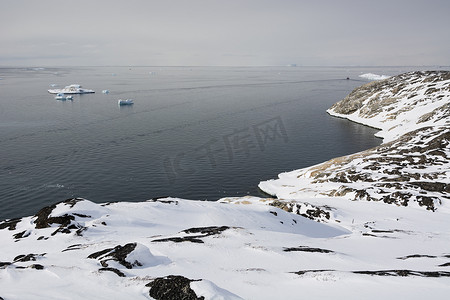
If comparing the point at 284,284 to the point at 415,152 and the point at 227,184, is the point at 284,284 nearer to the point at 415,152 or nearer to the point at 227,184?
the point at 227,184

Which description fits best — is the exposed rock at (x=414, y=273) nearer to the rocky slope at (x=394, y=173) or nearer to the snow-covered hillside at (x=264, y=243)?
the snow-covered hillside at (x=264, y=243)

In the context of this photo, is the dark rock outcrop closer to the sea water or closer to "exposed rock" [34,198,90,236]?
"exposed rock" [34,198,90,236]

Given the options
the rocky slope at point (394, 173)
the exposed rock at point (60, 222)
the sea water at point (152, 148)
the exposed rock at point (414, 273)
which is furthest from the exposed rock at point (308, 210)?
the exposed rock at point (60, 222)

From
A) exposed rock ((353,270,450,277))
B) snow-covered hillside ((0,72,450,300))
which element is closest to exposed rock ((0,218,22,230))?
snow-covered hillside ((0,72,450,300))

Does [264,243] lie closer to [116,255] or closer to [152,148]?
[116,255]

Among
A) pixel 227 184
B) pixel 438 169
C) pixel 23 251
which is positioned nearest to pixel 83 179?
pixel 227 184
